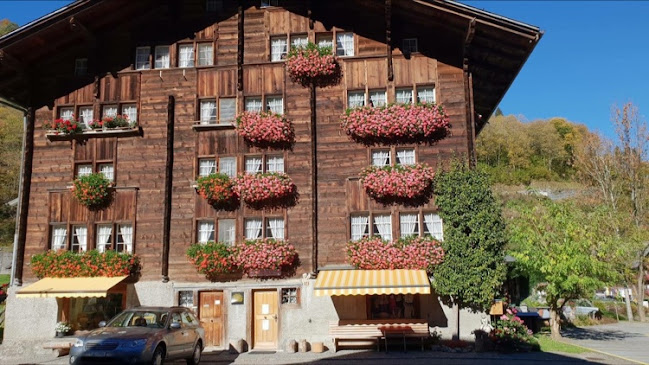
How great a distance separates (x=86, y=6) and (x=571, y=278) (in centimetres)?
2217

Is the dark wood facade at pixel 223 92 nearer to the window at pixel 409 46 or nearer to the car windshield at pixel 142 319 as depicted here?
the window at pixel 409 46

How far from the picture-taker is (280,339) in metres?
19.2

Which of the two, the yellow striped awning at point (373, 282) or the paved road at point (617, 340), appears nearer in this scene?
the yellow striped awning at point (373, 282)

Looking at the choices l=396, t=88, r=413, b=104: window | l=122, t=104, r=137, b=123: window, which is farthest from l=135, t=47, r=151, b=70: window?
l=396, t=88, r=413, b=104: window

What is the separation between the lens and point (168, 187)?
20766 mm

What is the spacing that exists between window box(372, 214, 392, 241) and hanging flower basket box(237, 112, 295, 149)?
4734 mm

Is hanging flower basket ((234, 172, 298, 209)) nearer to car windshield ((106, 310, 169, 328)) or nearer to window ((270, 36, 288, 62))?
window ((270, 36, 288, 62))

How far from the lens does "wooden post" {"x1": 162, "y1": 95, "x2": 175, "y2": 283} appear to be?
20219mm

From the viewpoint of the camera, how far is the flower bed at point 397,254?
1859 centimetres

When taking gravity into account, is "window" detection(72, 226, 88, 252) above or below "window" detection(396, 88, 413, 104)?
below

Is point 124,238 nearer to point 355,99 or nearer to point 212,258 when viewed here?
point 212,258

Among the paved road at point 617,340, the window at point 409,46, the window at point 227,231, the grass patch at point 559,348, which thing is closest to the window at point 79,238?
the window at point 227,231

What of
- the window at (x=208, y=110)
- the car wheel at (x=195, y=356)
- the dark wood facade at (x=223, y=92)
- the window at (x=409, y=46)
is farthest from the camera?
the window at (x=208, y=110)

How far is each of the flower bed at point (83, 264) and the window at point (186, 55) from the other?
8.56m
